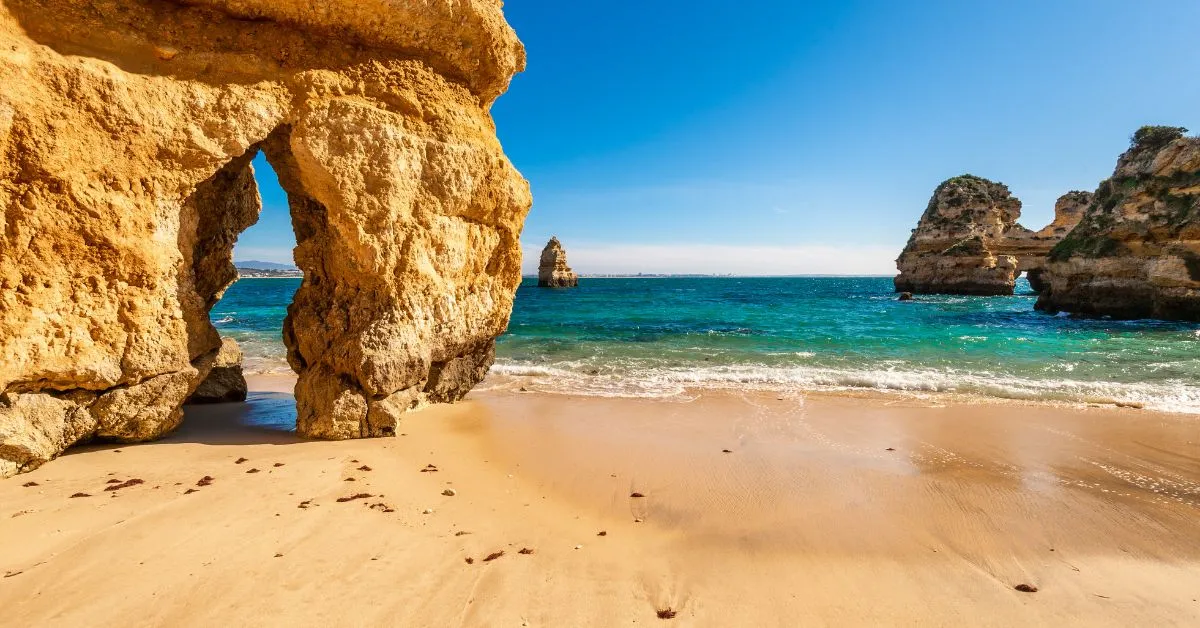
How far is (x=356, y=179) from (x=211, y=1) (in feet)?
7.53

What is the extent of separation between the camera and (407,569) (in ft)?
11.9

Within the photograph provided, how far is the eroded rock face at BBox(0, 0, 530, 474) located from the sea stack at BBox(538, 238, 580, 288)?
66.6m

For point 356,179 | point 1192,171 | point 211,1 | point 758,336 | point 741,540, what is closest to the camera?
point 741,540

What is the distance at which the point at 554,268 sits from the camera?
74.3 metres

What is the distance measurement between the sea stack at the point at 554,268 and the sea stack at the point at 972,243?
4448 cm

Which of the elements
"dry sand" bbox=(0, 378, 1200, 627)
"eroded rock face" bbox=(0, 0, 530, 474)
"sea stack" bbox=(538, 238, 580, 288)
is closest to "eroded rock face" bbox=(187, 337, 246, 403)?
"dry sand" bbox=(0, 378, 1200, 627)

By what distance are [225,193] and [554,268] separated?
6751cm

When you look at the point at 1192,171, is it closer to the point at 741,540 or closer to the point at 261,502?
the point at 741,540

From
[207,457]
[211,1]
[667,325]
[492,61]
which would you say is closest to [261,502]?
[207,457]

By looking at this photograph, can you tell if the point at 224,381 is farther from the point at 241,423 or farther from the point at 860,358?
the point at 860,358

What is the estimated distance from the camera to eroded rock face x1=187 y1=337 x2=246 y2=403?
27.2ft

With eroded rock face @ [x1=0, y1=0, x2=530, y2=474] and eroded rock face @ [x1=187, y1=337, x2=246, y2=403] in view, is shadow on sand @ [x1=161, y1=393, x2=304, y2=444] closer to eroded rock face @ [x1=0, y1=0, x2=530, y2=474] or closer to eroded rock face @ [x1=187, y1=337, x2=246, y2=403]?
eroded rock face @ [x1=187, y1=337, x2=246, y2=403]

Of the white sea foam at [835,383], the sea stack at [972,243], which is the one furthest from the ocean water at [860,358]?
the sea stack at [972,243]

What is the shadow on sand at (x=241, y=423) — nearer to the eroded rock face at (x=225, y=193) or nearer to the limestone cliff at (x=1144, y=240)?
the eroded rock face at (x=225, y=193)
